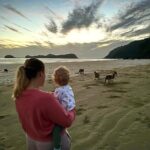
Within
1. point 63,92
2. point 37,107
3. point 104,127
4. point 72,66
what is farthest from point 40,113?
point 72,66

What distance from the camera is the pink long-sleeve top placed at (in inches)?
115

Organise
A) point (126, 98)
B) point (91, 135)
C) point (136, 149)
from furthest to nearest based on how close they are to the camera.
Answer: point (126, 98)
point (91, 135)
point (136, 149)

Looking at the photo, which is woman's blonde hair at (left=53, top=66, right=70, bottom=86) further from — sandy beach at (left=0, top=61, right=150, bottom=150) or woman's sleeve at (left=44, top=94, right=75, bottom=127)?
sandy beach at (left=0, top=61, right=150, bottom=150)

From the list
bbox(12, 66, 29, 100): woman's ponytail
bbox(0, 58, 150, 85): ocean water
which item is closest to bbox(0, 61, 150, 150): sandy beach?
bbox(12, 66, 29, 100): woman's ponytail

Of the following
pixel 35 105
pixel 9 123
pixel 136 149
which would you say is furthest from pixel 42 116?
pixel 9 123

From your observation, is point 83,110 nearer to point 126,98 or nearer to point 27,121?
point 126,98

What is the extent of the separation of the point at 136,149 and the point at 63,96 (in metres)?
3.10

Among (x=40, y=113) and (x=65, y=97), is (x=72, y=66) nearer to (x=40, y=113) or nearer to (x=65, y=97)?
(x=65, y=97)

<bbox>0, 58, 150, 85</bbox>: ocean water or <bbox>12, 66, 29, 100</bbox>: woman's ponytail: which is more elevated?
<bbox>12, 66, 29, 100</bbox>: woman's ponytail

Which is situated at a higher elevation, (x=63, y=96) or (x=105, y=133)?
(x=63, y=96)

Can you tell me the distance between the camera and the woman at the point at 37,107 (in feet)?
9.64

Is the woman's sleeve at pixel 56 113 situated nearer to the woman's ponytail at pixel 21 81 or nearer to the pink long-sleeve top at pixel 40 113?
the pink long-sleeve top at pixel 40 113

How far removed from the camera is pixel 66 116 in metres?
3.02

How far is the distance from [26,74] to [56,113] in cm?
52
